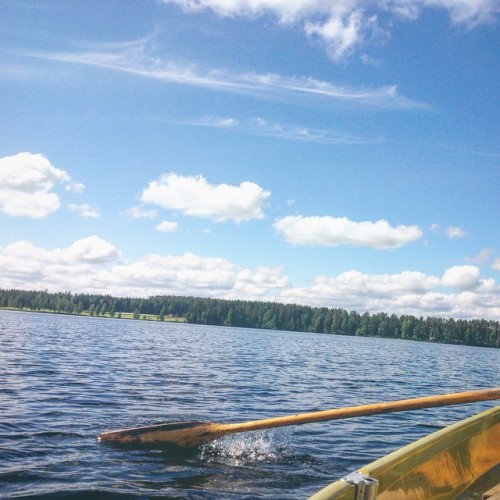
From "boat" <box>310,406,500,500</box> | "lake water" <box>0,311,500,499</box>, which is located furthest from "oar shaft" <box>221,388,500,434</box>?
"lake water" <box>0,311,500,499</box>

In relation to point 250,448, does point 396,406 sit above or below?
above

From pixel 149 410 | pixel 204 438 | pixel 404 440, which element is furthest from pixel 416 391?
pixel 204 438

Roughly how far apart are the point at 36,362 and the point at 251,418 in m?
16.5

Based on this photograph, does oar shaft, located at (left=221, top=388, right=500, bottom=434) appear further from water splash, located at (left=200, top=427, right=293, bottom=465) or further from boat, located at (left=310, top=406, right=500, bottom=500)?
water splash, located at (left=200, top=427, right=293, bottom=465)

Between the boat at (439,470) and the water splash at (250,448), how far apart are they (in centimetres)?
515

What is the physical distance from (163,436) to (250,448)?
8.14 feet

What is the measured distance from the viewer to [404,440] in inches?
538

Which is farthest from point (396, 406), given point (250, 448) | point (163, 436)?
point (163, 436)

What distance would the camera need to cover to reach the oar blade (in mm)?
10266

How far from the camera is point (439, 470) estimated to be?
218 inches

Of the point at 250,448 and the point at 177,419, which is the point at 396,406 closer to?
the point at 250,448

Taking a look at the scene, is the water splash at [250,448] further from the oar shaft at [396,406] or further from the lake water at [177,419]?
the oar shaft at [396,406]

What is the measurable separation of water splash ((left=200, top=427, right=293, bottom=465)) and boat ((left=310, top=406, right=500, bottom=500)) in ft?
16.9

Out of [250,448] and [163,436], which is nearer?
[163,436]
